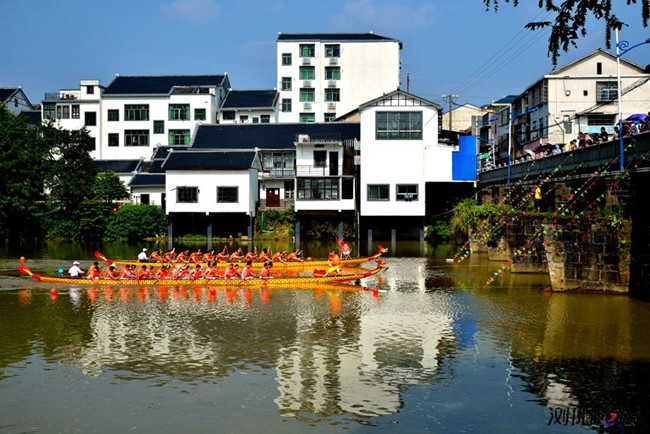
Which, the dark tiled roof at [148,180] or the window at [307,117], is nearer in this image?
the dark tiled roof at [148,180]

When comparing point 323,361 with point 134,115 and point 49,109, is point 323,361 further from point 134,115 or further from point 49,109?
point 49,109

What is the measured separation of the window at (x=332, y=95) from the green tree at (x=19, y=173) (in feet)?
118

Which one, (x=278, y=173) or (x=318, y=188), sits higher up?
(x=278, y=173)

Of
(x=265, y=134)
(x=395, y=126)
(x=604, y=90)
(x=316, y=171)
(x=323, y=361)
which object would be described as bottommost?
(x=323, y=361)

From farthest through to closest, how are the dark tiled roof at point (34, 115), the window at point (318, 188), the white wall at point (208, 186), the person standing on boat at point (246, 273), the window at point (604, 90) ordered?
the dark tiled roof at point (34, 115) → the window at point (604, 90) → the white wall at point (208, 186) → the window at point (318, 188) → the person standing on boat at point (246, 273)

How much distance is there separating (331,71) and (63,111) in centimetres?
3260

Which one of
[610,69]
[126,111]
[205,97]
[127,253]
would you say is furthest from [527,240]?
[126,111]

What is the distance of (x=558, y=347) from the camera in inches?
749

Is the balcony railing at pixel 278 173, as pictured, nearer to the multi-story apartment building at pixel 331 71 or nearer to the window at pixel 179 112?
the window at pixel 179 112

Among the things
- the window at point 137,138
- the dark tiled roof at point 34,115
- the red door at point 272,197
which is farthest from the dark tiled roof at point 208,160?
the dark tiled roof at point 34,115

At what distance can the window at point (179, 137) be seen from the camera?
7118 centimetres

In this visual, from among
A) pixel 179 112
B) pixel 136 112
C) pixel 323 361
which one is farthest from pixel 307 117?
pixel 323 361

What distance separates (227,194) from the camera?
55.1 meters

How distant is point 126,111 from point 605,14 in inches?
2740
